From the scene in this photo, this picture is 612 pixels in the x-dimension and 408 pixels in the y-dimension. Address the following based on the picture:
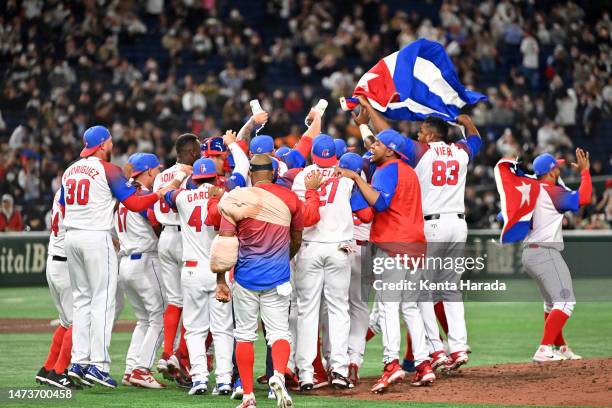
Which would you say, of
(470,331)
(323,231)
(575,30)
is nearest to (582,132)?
(575,30)

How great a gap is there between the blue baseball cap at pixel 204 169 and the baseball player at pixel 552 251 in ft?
12.5

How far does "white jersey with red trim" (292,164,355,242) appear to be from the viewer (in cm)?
1011

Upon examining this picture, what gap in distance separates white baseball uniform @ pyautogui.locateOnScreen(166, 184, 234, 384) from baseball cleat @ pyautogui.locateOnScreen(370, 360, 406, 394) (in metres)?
1.33

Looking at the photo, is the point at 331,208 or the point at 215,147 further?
the point at 215,147

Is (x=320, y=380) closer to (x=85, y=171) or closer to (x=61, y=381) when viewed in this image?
(x=61, y=381)

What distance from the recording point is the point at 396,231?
10172mm

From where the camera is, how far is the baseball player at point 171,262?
419 inches

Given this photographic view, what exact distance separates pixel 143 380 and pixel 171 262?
1.16 meters

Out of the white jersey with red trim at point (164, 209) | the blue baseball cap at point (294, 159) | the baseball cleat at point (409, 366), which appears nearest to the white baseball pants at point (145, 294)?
the white jersey with red trim at point (164, 209)

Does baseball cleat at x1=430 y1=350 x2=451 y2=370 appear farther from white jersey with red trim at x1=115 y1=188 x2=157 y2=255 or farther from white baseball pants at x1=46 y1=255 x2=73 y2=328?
white baseball pants at x1=46 y1=255 x2=73 y2=328

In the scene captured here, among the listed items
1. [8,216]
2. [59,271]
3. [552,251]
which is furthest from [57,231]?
[8,216]

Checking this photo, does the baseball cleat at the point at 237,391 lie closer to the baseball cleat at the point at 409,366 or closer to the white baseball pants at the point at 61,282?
the white baseball pants at the point at 61,282

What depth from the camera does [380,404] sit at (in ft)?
30.1

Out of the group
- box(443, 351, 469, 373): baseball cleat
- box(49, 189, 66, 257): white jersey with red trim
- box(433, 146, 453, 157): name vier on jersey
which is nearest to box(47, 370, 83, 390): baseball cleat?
box(49, 189, 66, 257): white jersey with red trim
